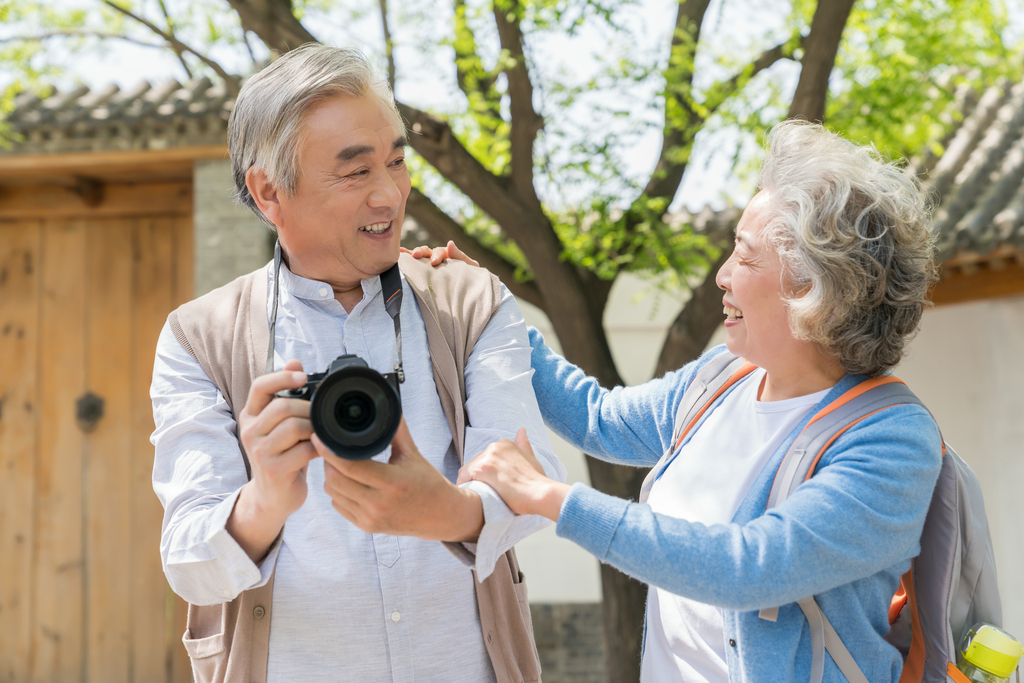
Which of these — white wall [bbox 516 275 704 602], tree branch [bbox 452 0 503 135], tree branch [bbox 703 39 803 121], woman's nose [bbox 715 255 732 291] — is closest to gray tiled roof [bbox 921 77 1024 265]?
tree branch [bbox 703 39 803 121]

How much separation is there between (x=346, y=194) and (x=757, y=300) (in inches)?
31.0

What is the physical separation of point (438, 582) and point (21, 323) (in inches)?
184

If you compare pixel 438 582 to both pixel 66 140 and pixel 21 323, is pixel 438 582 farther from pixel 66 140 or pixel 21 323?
pixel 21 323

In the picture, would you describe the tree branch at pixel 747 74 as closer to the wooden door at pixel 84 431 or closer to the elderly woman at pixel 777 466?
the elderly woman at pixel 777 466

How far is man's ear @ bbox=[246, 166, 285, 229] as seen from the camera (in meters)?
1.69

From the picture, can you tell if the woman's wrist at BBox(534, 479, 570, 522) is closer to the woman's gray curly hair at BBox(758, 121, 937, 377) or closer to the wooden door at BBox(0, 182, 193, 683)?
the woman's gray curly hair at BBox(758, 121, 937, 377)

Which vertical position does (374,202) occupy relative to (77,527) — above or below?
above

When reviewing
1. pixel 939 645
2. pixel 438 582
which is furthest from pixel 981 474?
pixel 438 582

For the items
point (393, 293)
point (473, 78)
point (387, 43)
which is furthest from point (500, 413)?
point (387, 43)

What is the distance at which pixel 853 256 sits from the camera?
1541 mm

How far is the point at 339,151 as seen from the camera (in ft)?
5.34

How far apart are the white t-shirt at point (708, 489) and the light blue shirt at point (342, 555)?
278 mm

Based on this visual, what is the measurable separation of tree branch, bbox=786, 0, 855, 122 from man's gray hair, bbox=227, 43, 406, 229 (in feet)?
7.74

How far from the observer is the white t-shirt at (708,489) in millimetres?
1602
